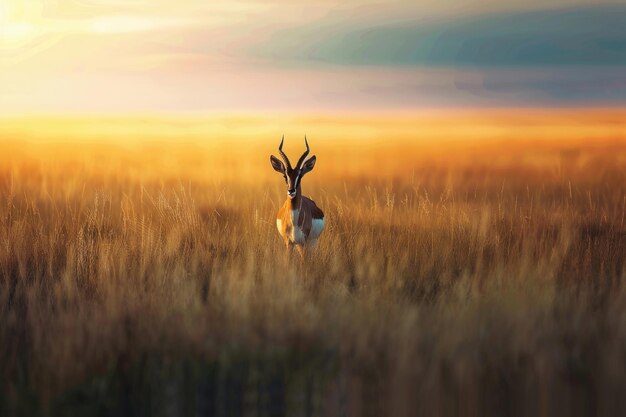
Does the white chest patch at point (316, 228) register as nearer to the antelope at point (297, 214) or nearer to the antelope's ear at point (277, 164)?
the antelope at point (297, 214)

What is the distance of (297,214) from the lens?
893 cm

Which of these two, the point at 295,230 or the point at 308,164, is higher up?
the point at 308,164

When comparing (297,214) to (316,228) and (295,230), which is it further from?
(316,228)

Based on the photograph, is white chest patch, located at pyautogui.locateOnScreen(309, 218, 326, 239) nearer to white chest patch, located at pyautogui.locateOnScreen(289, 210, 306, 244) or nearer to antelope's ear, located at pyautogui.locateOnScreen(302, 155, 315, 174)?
white chest patch, located at pyautogui.locateOnScreen(289, 210, 306, 244)

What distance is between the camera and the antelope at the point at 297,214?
882 cm

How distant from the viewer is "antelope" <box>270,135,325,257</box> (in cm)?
882

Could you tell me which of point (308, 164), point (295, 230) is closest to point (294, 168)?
point (308, 164)

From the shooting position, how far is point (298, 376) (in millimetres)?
5684

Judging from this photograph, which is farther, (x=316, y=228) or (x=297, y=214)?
(x=316, y=228)

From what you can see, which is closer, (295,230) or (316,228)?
(295,230)

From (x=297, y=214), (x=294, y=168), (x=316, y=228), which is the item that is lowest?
(x=316, y=228)

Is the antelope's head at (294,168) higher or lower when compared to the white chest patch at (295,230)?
higher

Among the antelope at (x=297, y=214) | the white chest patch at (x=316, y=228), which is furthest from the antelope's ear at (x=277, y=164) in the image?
the white chest patch at (x=316, y=228)

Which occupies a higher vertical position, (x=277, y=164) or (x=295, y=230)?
(x=277, y=164)
